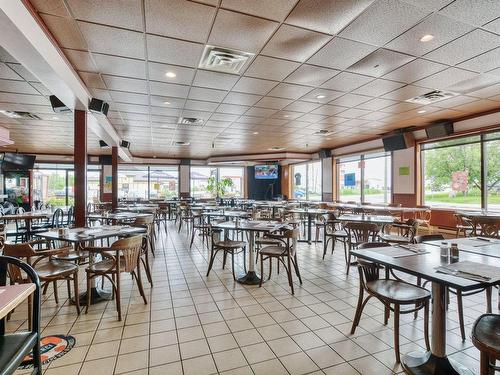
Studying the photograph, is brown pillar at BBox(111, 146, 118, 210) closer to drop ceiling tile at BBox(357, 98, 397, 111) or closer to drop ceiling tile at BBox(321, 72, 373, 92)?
drop ceiling tile at BBox(321, 72, 373, 92)

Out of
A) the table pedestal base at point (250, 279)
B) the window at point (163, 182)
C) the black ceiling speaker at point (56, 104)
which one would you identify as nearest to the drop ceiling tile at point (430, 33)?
the table pedestal base at point (250, 279)

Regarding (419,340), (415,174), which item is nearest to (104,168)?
(415,174)

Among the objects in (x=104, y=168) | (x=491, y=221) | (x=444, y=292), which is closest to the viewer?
(x=444, y=292)

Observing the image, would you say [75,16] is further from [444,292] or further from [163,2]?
[444,292]

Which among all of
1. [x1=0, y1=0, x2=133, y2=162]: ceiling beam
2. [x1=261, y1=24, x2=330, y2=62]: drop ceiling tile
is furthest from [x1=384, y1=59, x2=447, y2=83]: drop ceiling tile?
[x1=0, y1=0, x2=133, y2=162]: ceiling beam

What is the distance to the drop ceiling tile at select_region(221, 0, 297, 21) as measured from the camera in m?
2.59

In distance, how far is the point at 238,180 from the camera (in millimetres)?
16828

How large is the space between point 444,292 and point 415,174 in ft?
23.5

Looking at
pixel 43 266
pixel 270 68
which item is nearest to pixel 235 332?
pixel 43 266

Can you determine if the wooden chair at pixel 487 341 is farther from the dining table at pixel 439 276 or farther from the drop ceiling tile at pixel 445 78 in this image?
the drop ceiling tile at pixel 445 78

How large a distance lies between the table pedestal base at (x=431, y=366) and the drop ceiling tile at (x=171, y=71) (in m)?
4.21

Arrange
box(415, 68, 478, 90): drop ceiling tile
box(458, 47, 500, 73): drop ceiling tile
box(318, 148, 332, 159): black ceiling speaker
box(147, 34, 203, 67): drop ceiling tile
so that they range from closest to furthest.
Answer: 1. box(147, 34, 203, 67): drop ceiling tile
2. box(458, 47, 500, 73): drop ceiling tile
3. box(415, 68, 478, 90): drop ceiling tile
4. box(318, 148, 332, 159): black ceiling speaker

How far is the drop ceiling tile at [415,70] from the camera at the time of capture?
152 inches

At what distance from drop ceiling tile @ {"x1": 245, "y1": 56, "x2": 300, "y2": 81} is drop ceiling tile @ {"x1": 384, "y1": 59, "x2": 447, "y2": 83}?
158 cm
